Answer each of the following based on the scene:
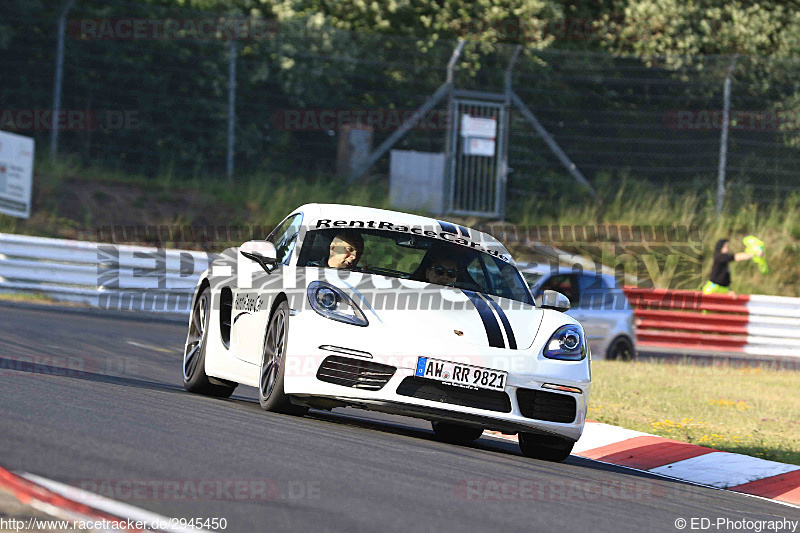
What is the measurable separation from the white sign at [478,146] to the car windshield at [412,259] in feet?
49.6

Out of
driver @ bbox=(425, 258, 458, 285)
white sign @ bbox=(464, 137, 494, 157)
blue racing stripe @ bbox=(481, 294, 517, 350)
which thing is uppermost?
white sign @ bbox=(464, 137, 494, 157)

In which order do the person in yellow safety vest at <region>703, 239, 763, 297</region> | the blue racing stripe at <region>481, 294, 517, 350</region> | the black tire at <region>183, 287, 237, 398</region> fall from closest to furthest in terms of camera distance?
the blue racing stripe at <region>481, 294, 517, 350</region>, the black tire at <region>183, 287, 237, 398</region>, the person in yellow safety vest at <region>703, 239, 763, 297</region>

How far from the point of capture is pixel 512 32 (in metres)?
29.4

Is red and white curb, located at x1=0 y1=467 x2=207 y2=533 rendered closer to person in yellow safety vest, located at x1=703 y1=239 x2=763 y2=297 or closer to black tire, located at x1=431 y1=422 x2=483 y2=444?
black tire, located at x1=431 y1=422 x2=483 y2=444

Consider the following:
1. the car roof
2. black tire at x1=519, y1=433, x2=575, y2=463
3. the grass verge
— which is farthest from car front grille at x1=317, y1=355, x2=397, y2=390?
the grass verge

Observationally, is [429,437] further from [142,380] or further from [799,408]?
[799,408]

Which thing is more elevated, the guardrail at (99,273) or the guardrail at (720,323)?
the guardrail at (99,273)

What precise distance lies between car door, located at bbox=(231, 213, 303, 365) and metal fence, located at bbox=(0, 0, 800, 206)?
1429cm

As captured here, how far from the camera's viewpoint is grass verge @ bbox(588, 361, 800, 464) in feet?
31.3

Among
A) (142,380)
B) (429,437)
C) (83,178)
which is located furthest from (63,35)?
(429,437)

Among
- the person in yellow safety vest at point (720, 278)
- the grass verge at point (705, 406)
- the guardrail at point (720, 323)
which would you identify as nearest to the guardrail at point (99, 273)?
the grass verge at point (705, 406)

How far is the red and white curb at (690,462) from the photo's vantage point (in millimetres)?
7777

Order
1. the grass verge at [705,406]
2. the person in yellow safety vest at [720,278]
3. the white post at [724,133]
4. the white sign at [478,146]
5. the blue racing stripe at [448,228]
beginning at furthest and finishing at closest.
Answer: the white sign at [478,146]
the white post at [724,133]
the person in yellow safety vest at [720,278]
the grass verge at [705,406]
the blue racing stripe at [448,228]

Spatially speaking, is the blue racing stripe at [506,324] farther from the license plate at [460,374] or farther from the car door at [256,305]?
the car door at [256,305]
